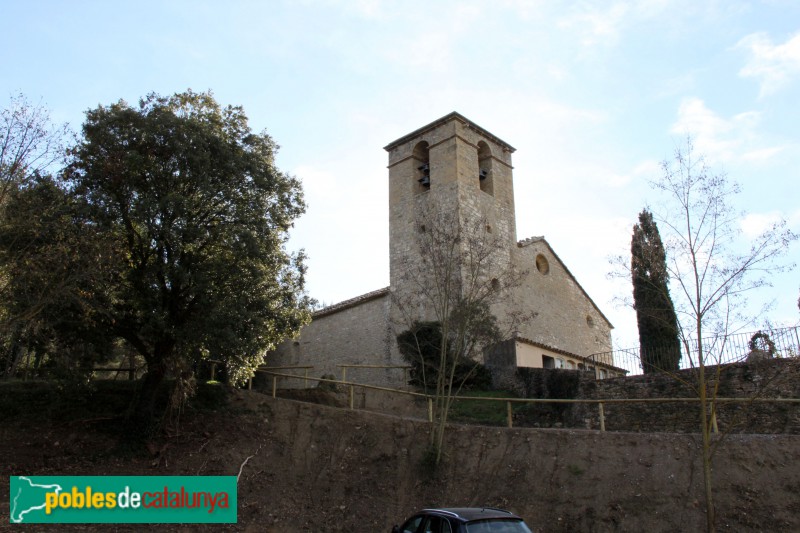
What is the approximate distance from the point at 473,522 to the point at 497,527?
12.8 inches

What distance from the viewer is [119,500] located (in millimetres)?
13008

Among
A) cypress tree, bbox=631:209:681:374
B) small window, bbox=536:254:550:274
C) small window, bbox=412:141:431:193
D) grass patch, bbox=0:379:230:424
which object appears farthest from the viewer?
small window, bbox=536:254:550:274

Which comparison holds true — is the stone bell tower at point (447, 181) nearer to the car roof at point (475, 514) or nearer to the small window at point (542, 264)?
the small window at point (542, 264)

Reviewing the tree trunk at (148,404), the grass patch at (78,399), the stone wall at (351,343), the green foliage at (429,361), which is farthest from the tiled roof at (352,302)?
the tree trunk at (148,404)

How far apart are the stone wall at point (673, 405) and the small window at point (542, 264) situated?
10213 mm

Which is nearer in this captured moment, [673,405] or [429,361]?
[673,405]

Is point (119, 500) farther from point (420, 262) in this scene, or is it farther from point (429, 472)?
point (420, 262)

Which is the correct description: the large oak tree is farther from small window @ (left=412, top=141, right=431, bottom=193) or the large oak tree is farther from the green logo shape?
small window @ (left=412, top=141, right=431, bottom=193)

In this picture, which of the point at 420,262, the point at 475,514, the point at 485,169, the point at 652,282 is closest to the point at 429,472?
the point at 475,514

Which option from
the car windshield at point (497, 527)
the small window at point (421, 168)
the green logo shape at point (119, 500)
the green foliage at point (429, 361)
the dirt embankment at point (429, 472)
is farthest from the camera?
the small window at point (421, 168)

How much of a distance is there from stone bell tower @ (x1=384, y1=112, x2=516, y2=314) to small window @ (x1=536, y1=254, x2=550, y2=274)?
218 cm

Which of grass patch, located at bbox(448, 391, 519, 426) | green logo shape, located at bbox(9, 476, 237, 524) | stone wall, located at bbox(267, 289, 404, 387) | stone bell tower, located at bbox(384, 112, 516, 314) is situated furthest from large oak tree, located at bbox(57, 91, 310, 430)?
stone bell tower, located at bbox(384, 112, 516, 314)

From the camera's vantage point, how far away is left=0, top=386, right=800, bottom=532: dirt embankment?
12.8m

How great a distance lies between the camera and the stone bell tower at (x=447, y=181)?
28.2 m
